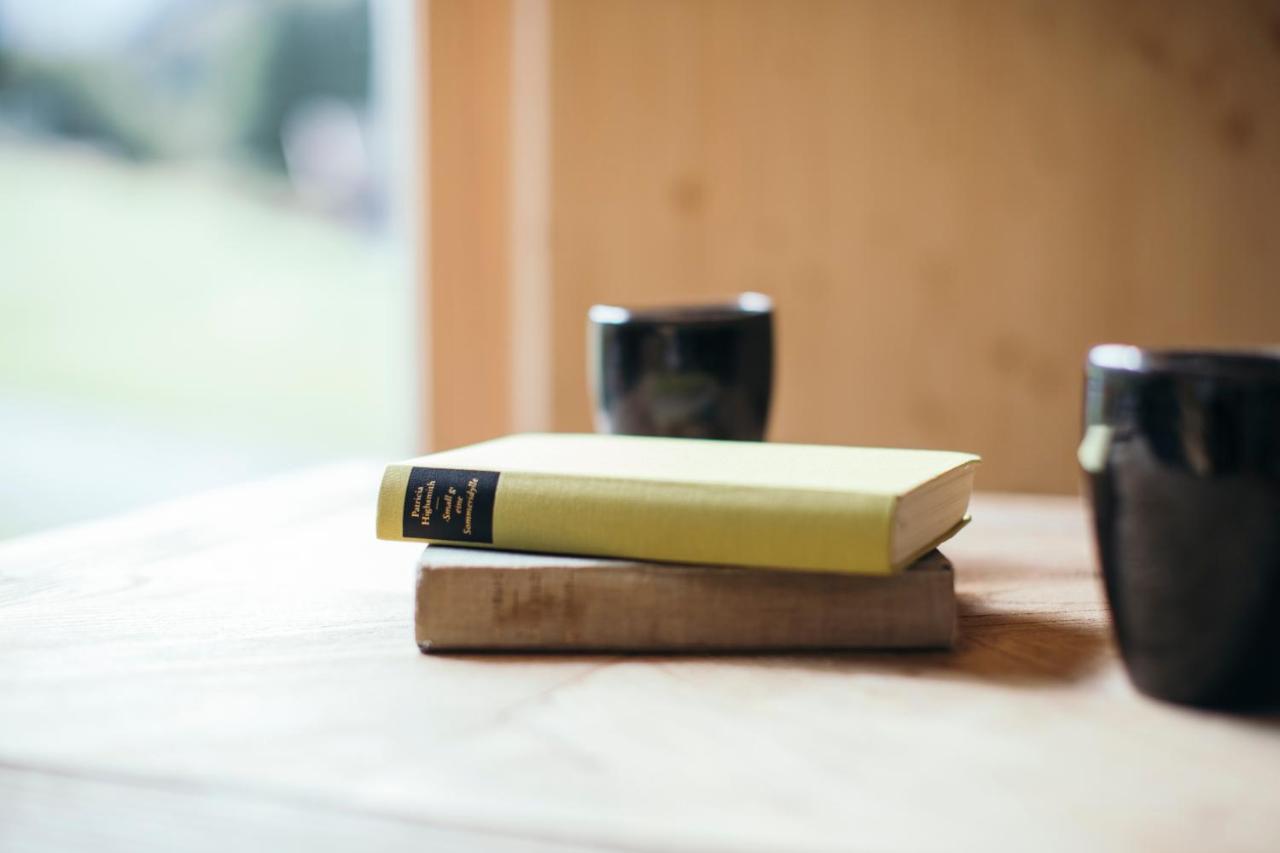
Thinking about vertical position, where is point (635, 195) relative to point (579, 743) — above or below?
above

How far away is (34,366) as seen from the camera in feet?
6.15

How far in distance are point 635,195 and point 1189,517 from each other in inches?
54.7

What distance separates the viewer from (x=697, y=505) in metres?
0.52

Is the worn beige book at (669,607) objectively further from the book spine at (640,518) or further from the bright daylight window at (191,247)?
the bright daylight window at (191,247)

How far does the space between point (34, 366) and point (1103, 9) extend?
165cm

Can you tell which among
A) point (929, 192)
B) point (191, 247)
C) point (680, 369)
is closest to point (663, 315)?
point (680, 369)

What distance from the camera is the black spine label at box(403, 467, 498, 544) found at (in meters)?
0.56

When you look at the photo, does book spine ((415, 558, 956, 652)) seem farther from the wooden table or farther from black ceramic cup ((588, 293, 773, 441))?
black ceramic cup ((588, 293, 773, 441))

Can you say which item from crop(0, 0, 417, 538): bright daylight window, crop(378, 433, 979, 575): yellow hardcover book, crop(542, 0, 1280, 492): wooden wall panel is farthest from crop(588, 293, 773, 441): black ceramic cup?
crop(0, 0, 417, 538): bright daylight window

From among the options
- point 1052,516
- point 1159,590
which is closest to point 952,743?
point 1159,590

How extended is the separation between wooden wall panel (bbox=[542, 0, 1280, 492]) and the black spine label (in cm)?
120

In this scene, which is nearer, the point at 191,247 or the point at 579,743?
the point at 579,743

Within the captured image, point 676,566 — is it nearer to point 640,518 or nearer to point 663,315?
point 640,518

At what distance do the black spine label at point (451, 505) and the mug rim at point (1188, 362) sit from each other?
10.7 inches
